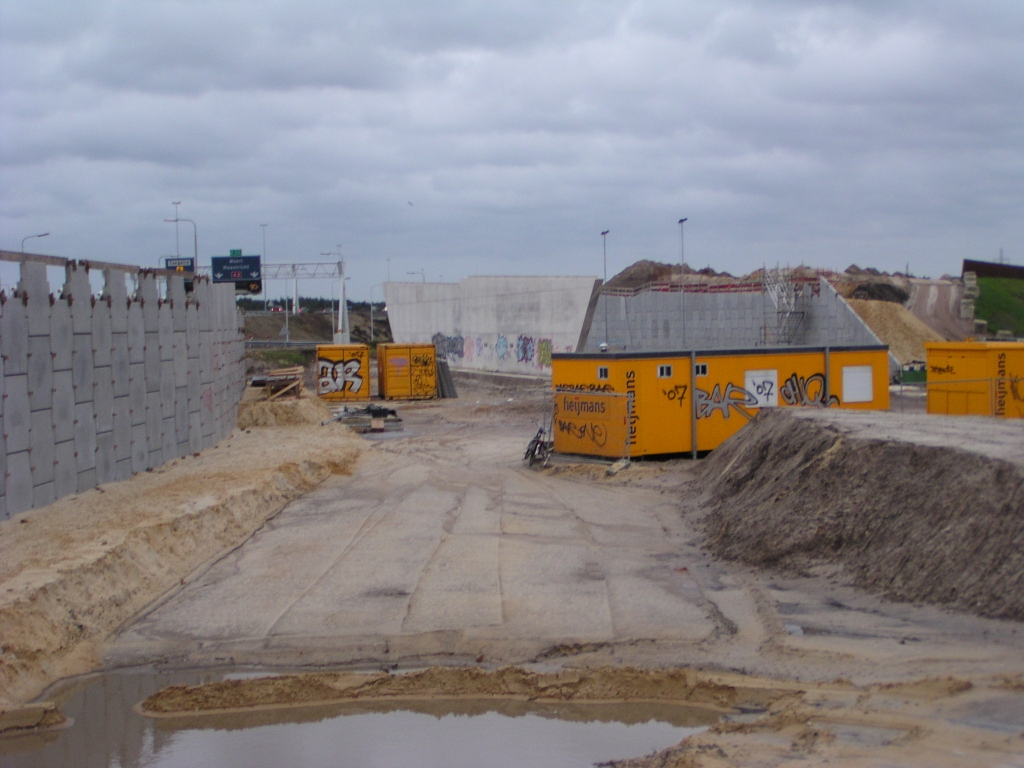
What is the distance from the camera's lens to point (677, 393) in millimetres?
20094

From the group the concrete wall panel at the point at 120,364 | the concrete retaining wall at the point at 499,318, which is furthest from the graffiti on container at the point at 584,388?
the concrete retaining wall at the point at 499,318

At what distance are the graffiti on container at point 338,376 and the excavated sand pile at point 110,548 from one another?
23227 mm

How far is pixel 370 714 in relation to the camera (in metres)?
7.65

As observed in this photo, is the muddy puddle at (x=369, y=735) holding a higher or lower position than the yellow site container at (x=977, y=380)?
lower

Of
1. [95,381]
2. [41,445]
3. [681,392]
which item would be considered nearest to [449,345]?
[681,392]

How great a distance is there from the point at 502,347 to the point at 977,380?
3700 cm

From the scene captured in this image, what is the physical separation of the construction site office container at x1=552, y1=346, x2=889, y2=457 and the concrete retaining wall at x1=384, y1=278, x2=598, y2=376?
27053 mm

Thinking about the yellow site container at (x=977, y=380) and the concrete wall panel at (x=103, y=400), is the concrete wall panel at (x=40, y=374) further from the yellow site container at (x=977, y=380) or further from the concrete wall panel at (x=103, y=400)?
the yellow site container at (x=977, y=380)

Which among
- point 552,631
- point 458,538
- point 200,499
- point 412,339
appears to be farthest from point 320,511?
point 412,339

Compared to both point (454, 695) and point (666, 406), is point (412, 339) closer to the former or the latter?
point (666, 406)

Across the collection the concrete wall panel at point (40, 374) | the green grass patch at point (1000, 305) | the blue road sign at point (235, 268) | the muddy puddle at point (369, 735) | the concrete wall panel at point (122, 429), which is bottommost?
the muddy puddle at point (369, 735)

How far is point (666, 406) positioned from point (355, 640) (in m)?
12.1

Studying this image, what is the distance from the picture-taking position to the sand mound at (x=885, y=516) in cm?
909

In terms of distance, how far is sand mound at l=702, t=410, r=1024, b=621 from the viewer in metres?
9.09
